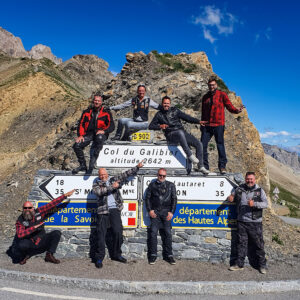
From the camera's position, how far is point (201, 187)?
7102 millimetres

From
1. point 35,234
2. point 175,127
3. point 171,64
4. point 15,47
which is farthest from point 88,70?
point 15,47

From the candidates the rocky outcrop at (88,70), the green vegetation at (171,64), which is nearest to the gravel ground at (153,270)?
the green vegetation at (171,64)

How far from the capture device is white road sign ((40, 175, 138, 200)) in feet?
23.6

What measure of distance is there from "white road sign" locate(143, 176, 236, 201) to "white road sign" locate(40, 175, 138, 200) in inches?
15.7

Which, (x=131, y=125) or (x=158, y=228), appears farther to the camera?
(x=131, y=125)

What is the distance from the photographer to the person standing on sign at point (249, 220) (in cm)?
640

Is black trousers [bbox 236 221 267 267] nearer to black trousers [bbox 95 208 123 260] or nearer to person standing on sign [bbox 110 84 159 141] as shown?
black trousers [bbox 95 208 123 260]

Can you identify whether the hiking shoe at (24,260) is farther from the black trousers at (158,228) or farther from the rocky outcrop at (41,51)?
the rocky outcrop at (41,51)

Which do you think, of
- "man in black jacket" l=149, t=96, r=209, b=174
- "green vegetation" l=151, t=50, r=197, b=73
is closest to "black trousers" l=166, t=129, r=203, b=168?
"man in black jacket" l=149, t=96, r=209, b=174

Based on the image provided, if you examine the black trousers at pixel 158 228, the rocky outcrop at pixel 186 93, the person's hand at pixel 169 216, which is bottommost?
the black trousers at pixel 158 228

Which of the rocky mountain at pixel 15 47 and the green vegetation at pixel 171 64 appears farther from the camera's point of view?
the rocky mountain at pixel 15 47

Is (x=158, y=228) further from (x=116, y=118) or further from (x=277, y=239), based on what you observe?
(x=116, y=118)

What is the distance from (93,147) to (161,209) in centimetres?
258

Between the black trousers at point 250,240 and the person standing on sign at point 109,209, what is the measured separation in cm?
302
